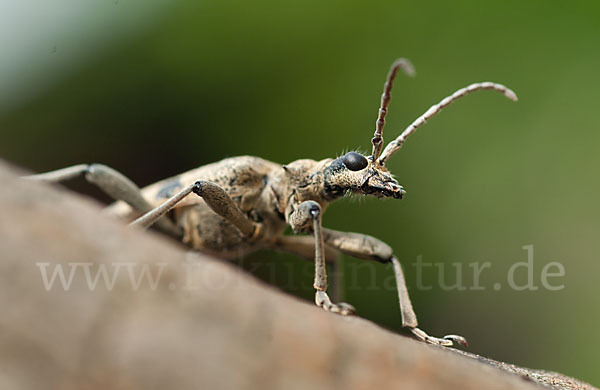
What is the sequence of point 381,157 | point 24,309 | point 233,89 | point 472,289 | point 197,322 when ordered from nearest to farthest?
point 24,309 → point 197,322 → point 381,157 → point 233,89 → point 472,289

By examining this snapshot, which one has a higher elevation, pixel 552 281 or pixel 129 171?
pixel 129 171

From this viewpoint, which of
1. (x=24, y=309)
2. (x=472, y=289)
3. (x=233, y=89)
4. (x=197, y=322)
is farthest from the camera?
(x=472, y=289)

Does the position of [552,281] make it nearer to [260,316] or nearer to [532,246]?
[532,246]

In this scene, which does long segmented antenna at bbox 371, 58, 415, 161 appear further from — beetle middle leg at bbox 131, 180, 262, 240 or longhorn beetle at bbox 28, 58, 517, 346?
beetle middle leg at bbox 131, 180, 262, 240

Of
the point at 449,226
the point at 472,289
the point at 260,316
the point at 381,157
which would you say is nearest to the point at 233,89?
the point at 381,157

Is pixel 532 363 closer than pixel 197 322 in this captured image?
No

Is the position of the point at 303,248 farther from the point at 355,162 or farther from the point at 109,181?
the point at 109,181

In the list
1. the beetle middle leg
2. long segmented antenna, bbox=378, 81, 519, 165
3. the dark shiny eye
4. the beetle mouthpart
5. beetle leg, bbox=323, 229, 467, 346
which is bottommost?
beetle leg, bbox=323, 229, 467, 346

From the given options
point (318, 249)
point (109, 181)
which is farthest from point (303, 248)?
point (109, 181)

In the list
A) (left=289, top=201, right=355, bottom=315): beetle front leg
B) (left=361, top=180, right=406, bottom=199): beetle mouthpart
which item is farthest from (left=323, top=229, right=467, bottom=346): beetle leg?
(left=361, top=180, right=406, bottom=199): beetle mouthpart
